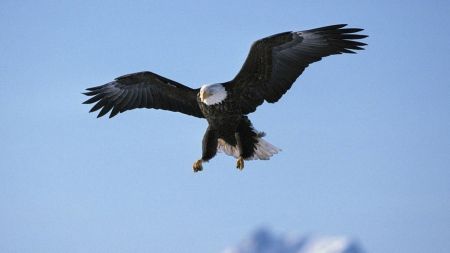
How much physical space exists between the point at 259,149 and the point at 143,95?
69.2 inches

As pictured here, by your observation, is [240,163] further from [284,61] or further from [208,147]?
[284,61]

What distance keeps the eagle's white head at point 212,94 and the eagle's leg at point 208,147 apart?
496 millimetres

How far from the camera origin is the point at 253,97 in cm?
1170

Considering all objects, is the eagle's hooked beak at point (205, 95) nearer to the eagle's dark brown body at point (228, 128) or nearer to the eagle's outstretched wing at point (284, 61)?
the eagle's dark brown body at point (228, 128)

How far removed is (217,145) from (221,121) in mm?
541

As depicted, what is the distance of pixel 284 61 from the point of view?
1162 cm

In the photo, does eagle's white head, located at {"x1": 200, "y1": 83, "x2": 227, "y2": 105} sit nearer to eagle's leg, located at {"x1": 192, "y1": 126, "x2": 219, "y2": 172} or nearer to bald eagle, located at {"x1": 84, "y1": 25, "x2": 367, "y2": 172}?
bald eagle, located at {"x1": 84, "y1": 25, "x2": 367, "y2": 172}

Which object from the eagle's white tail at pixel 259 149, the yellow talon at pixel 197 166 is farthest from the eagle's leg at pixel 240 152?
the yellow talon at pixel 197 166

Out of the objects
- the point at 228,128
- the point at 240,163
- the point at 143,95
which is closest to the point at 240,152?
the point at 240,163

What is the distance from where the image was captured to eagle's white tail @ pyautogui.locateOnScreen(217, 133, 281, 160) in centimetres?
1207

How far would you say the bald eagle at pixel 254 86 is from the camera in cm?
1141

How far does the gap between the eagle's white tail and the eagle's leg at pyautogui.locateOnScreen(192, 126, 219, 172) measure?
424mm

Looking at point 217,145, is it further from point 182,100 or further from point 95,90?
point 95,90

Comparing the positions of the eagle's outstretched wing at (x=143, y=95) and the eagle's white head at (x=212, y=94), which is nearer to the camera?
the eagle's white head at (x=212, y=94)
